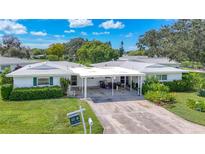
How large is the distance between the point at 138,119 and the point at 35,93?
9.73m

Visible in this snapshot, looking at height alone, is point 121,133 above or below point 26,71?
below

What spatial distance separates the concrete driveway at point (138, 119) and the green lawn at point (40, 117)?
819mm

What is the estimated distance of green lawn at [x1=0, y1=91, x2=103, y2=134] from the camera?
43.5ft

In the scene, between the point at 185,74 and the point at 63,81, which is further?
the point at 185,74

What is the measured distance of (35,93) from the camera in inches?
811

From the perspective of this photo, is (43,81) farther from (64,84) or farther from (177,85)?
(177,85)

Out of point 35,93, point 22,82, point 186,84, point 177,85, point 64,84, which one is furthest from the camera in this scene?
point 186,84

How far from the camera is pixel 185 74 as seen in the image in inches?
1070

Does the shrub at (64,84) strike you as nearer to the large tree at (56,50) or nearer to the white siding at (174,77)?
the white siding at (174,77)

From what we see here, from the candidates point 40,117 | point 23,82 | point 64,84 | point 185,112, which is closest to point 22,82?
point 23,82
